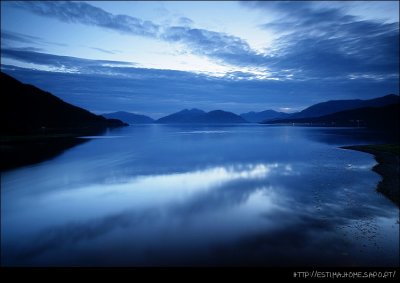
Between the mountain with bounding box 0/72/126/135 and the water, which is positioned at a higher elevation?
the mountain with bounding box 0/72/126/135

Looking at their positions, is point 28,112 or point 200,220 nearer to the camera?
point 200,220

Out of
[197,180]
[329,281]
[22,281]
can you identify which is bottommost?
[197,180]

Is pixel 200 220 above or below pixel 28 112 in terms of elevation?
below

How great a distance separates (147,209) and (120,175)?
19.2 metres

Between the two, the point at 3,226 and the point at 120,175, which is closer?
the point at 3,226

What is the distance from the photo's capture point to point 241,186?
32.9 m

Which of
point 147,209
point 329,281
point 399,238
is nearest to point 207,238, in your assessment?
point 147,209

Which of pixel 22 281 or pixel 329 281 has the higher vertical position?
pixel 22 281

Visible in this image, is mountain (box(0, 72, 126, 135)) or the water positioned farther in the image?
mountain (box(0, 72, 126, 135))

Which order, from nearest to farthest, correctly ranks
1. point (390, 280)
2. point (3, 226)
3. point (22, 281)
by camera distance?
point (22, 281)
point (390, 280)
point (3, 226)

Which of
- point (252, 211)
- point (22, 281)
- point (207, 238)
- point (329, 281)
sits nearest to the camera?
point (22, 281)

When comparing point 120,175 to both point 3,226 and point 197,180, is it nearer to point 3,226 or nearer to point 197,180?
point 197,180

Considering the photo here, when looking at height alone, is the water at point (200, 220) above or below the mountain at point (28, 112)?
below

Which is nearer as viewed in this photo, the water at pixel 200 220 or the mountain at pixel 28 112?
the water at pixel 200 220
